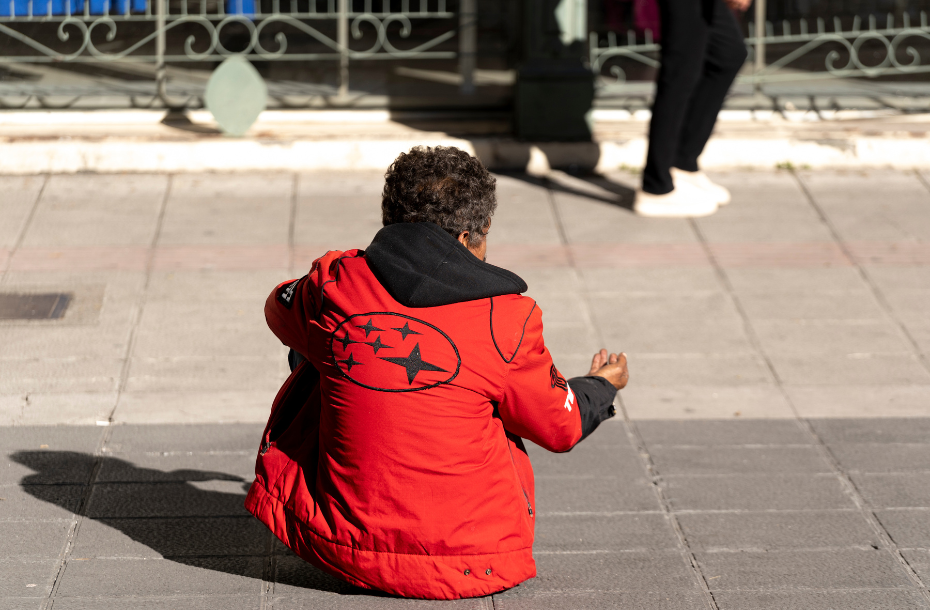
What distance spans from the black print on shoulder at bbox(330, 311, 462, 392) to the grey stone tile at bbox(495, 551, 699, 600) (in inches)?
32.5

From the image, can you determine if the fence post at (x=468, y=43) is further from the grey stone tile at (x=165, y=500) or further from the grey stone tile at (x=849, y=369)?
the grey stone tile at (x=165, y=500)

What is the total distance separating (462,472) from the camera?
2.78m

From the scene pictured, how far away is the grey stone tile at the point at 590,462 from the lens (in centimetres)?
399

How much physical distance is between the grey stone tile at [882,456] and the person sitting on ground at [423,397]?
1.65 metres

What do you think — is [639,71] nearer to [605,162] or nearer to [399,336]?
[605,162]

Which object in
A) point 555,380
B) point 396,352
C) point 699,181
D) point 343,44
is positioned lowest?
point 699,181

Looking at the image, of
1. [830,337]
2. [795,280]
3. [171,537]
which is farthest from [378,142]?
[171,537]

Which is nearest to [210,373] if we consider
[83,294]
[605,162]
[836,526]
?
[83,294]

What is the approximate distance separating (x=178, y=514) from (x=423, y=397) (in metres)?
1.33

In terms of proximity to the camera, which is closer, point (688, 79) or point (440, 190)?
point (440, 190)

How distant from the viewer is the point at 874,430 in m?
4.32

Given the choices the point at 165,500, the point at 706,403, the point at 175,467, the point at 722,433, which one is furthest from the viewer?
the point at 706,403

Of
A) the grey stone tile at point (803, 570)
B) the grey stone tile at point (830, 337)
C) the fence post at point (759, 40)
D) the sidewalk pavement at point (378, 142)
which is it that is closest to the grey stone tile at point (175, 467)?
the grey stone tile at point (803, 570)

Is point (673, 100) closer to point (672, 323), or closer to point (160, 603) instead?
point (672, 323)
